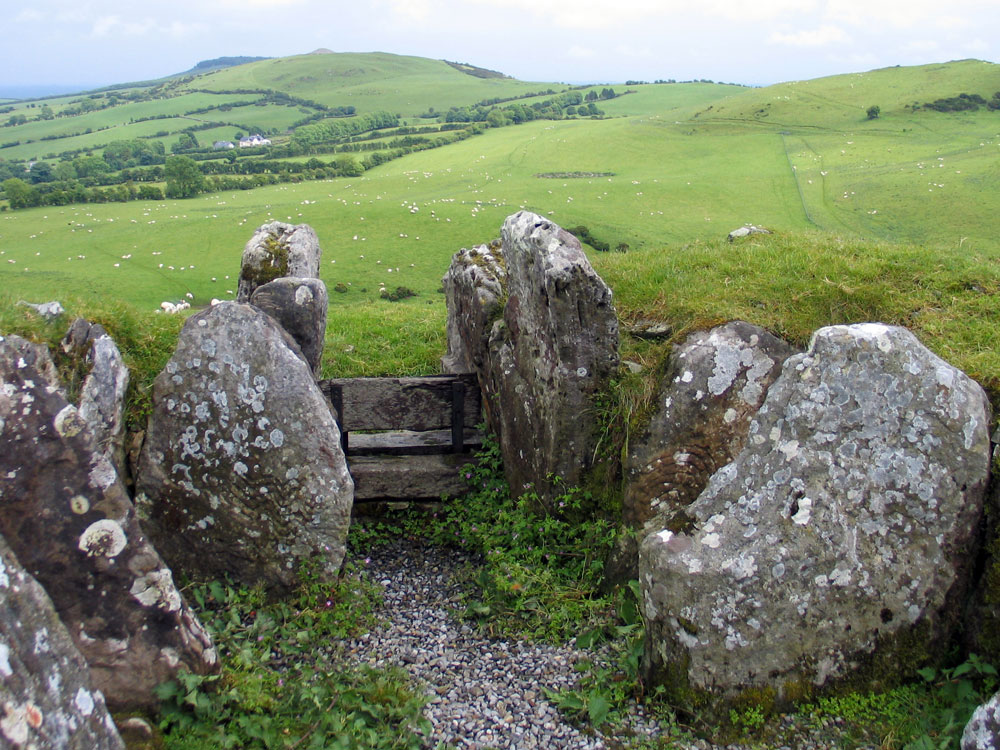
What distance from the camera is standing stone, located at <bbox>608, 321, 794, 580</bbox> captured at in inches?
313

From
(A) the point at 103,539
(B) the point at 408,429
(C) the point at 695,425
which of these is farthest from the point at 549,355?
(A) the point at 103,539

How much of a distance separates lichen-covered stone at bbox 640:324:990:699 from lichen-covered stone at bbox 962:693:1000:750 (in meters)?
1.17

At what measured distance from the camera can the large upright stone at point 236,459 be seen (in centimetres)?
794

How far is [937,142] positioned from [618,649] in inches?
2207

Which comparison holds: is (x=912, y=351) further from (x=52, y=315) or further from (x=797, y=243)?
(x=52, y=315)

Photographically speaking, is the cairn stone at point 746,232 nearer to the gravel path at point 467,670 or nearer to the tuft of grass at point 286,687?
the gravel path at point 467,670

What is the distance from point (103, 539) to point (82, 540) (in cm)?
15

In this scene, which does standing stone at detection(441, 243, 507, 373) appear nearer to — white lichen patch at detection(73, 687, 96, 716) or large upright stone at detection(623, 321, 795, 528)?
large upright stone at detection(623, 321, 795, 528)

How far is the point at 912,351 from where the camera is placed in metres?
6.55

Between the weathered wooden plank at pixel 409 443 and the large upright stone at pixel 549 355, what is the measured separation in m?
1.10

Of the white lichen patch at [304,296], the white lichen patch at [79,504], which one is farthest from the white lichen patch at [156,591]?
the white lichen patch at [304,296]

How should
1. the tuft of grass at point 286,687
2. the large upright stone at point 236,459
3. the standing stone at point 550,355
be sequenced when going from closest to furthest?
the tuft of grass at point 286,687, the large upright stone at point 236,459, the standing stone at point 550,355

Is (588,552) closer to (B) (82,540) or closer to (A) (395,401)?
(A) (395,401)

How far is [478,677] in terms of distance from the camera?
23.3 feet
